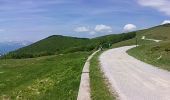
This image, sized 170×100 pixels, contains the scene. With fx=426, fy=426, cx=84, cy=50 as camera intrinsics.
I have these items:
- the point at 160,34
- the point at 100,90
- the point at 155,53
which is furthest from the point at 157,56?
the point at 160,34

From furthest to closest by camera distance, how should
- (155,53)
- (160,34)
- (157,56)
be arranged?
(160,34)
(155,53)
(157,56)

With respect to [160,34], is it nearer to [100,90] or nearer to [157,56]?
[157,56]

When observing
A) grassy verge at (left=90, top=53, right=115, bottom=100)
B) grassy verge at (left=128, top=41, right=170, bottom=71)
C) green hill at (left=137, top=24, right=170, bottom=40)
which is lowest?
grassy verge at (left=90, top=53, right=115, bottom=100)

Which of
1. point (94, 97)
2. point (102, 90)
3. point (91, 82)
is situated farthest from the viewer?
point (91, 82)

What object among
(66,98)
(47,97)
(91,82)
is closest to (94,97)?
(66,98)

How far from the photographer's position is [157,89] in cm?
2192

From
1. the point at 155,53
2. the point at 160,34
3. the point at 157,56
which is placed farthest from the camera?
the point at 160,34

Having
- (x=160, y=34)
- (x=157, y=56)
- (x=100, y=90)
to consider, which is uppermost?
(x=160, y=34)

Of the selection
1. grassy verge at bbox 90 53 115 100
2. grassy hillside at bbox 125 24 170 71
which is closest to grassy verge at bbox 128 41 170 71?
grassy hillside at bbox 125 24 170 71

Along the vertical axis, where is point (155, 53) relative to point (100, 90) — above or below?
above

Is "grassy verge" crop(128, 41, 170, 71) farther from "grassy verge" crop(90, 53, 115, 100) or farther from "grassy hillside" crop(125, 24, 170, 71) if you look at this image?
"grassy verge" crop(90, 53, 115, 100)

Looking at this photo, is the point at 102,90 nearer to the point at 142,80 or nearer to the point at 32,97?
the point at 32,97

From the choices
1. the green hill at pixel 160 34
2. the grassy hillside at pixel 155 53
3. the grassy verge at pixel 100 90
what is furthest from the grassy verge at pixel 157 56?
the green hill at pixel 160 34

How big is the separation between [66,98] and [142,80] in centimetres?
836
